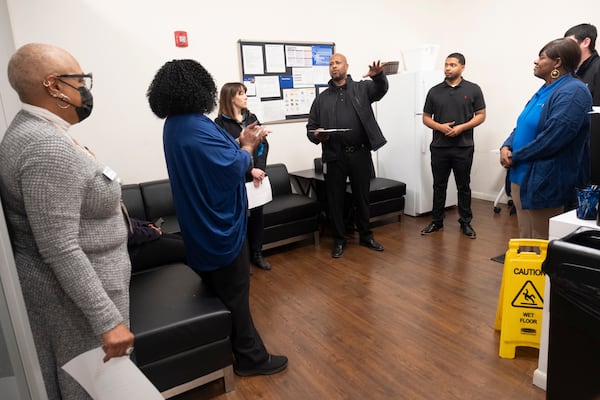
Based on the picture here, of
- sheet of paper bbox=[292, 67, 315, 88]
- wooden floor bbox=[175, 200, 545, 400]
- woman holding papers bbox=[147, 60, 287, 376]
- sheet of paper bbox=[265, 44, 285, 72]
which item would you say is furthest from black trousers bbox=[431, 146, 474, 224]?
woman holding papers bbox=[147, 60, 287, 376]

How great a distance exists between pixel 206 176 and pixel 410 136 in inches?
128

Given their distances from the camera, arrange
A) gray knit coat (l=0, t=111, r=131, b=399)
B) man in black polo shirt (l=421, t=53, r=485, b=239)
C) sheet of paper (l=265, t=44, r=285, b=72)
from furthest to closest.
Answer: sheet of paper (l=265, t=44, r=285, b=72) < man in black polo shirt (l=421, t=53, r=485, b=239) < gray knit coat (l=0, t=111, r=131, b=399)

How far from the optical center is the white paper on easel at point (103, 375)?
1123 millimetres

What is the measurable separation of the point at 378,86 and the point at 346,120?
37 centimetres

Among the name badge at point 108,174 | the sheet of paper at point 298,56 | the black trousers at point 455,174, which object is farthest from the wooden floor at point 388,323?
the sheet of paper at point 298,56

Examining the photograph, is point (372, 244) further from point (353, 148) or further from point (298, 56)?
point (298, 56)

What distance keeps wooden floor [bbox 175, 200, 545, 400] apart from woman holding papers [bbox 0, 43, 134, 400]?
93cm

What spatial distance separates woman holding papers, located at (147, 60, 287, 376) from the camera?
60.6 inches

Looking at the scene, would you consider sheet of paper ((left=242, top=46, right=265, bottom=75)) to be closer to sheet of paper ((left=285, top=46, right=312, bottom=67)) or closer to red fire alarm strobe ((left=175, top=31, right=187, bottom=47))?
sheet of paper ((left=285, top=46, right=312, bottom=67))

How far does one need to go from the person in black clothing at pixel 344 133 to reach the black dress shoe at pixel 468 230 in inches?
36.4

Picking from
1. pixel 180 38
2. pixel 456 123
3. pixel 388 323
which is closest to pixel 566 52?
pixel 456 123

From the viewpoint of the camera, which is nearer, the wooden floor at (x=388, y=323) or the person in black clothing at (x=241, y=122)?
the wooden floor at (x=388, y=323)

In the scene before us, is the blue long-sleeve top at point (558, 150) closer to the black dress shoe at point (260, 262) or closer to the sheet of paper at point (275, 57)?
the black dress shoe at point (260, 262)

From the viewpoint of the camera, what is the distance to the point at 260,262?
331 cm
